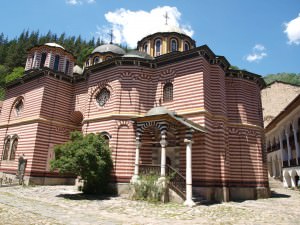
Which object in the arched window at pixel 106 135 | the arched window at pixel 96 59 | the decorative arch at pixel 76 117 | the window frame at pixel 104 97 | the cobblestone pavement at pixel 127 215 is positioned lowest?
the cobblestone pavement at pixel 127 215

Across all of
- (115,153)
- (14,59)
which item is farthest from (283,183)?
(14,59)

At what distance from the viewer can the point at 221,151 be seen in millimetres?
15484

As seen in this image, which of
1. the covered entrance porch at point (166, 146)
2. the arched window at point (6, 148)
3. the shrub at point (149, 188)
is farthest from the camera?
the arched window at point (6, 148)

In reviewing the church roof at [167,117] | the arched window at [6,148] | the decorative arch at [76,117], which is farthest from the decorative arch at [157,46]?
the arched window at [6,148]

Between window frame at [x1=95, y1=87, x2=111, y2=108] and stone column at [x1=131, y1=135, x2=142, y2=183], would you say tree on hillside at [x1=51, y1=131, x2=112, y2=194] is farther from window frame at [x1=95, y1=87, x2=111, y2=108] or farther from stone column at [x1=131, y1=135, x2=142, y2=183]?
window frame at [x1=95, y1=87, x2=111, y2=108]

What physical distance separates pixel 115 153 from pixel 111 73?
5.87 metres

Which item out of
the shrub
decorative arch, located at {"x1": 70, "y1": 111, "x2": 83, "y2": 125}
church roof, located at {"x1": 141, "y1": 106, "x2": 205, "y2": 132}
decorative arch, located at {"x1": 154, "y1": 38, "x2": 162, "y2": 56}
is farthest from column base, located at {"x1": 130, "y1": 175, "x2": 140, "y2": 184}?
decorative arch, located at {"x1": 154, "y1": 38, "x2": 162, "y2": 56}

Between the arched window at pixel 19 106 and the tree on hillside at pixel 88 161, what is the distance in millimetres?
9958

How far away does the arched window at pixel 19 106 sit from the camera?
22180 mm

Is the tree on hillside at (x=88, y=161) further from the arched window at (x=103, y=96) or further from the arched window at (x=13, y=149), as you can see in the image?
the arched window at (x=13, y=149)

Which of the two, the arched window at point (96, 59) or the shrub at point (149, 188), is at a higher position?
the arched window at point (96, 59)

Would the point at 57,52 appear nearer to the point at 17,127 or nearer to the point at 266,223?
the point at 17,127

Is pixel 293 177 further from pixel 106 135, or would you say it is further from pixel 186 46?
pixel 106 135

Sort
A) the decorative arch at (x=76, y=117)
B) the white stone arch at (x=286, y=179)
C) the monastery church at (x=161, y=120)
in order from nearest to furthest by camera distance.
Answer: the monastery church at (x=161, y=120)
the decorative arch at (x=76, y=117)
the white stone arch at (x=286, y=179)
